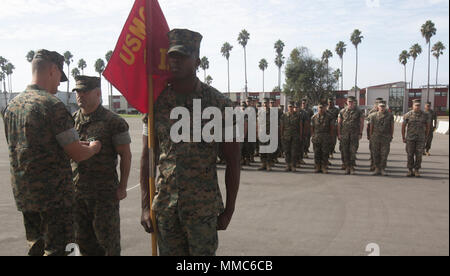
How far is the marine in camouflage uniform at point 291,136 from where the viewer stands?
9.66m

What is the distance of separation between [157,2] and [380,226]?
13.7 ft

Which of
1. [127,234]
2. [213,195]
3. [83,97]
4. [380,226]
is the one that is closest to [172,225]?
[213,195]

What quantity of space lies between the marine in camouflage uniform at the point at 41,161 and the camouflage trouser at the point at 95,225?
1.31ft

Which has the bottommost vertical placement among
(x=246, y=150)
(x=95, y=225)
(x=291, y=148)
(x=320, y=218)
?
(x=320, y=218)

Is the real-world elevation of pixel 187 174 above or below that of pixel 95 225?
above

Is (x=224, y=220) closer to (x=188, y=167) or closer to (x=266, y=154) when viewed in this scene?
(x=188, y=167)

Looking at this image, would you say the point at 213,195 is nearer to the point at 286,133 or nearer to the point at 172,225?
the point at 172,225

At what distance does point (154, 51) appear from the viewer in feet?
7.86

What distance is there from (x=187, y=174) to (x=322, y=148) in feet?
25.3

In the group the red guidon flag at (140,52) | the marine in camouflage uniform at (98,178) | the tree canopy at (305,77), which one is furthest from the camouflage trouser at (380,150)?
the tree canopy at (305,77)

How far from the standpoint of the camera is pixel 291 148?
386 inches

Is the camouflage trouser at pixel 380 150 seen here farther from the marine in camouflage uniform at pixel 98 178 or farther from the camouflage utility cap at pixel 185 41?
the camouflage utility cap at pixel 185 41

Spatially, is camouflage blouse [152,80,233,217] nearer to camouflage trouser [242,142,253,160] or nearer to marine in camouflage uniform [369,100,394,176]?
marine in camouflage uniform [369,100,394,176]

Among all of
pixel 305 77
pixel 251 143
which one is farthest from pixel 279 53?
Result: pixel 251 143
